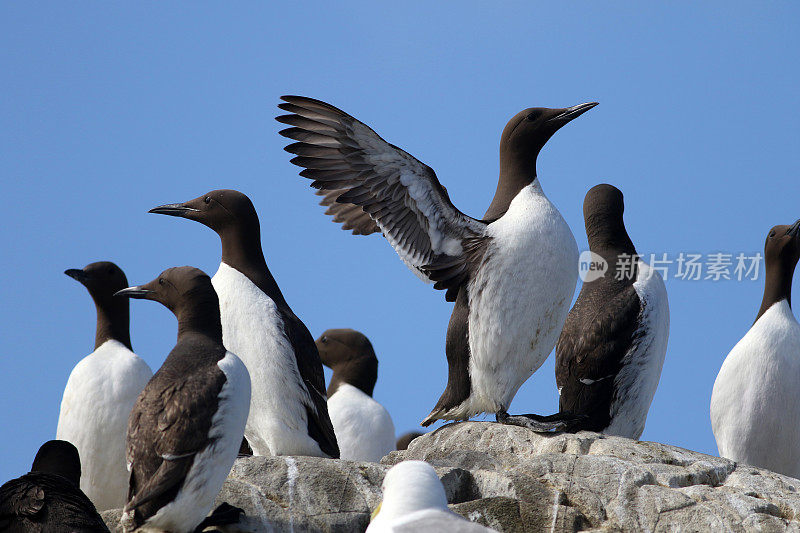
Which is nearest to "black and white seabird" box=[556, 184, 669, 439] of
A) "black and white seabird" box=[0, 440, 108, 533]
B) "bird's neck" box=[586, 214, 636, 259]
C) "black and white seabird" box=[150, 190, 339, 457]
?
"bird's neck" box=[586, 214, 636, 259]

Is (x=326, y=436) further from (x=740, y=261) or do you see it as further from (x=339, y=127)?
(x=740, y=261)

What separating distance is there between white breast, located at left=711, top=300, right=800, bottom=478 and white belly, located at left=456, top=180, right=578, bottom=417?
1.89 metres

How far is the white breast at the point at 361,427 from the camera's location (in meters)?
10.8

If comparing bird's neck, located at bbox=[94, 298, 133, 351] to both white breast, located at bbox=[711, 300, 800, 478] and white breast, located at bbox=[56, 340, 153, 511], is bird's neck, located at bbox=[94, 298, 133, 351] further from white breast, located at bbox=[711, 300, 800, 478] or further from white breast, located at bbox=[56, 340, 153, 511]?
white breast, located at bbox=[711, 300, 800, 478]

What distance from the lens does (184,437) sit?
5855 mm

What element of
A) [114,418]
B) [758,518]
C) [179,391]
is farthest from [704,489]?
[114,418]

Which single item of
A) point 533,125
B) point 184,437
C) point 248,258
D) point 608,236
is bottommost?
point 184,437

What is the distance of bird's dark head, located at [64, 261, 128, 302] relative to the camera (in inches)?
374

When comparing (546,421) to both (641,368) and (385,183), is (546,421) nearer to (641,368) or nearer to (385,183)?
(641,368)

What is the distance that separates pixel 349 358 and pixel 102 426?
12.3ft

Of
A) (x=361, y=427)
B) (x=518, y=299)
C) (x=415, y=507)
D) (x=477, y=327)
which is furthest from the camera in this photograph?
(x=361, y=427)

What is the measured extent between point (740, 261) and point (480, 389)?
11.2 ft

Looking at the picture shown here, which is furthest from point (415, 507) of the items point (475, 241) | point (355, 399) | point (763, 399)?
point (355, 399)

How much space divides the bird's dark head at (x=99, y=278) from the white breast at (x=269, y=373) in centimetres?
189
